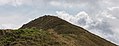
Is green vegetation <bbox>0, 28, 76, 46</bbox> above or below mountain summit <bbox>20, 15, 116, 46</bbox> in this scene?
below

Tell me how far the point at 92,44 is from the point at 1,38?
30783 mm

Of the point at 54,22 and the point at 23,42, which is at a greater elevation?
the point at 54,22

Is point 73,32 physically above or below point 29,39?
above

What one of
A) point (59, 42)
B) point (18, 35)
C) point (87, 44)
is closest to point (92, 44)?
point (87, 44)

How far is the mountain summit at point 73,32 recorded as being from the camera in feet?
296

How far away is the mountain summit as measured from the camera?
9018 centimetres

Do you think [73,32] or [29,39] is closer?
[29,39]

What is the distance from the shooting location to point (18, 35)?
72.4m

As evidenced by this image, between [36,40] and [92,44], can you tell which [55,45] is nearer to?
[36,40]

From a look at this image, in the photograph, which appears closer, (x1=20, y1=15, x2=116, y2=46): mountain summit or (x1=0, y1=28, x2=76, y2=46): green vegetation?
(x1=0, y1=28, x2=76, y2=46): green vegetation

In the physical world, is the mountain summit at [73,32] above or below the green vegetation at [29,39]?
above

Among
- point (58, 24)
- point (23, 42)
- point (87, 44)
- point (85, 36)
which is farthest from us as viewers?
point (58, 24)

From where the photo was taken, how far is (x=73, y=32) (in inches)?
3952

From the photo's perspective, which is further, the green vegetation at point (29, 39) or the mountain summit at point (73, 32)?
the mountain summit at point (73, 32)
